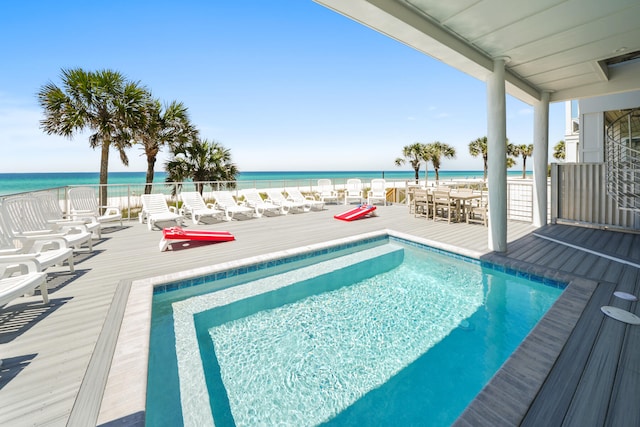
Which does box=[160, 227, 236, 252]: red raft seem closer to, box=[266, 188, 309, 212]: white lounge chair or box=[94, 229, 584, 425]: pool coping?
box=[94, 229, 584, 425]: pool coping

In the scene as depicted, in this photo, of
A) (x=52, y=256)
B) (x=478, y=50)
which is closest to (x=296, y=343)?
(x=52, y=256)

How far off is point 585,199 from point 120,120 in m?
14.0

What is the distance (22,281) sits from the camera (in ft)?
8.39

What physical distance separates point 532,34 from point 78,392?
6.00 m

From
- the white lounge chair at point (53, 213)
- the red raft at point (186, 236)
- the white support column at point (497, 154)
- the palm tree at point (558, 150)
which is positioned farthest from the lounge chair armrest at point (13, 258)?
the palm tree at point (558, 150)

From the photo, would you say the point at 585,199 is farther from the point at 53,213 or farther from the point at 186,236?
the point at 53,213

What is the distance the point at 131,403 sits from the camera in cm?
173

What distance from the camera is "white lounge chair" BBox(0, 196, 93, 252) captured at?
12.7ft

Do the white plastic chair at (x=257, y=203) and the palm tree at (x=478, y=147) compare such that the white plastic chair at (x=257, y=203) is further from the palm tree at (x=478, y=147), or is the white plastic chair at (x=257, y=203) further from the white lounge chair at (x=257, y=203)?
the palm tree at (x=478, y=147)

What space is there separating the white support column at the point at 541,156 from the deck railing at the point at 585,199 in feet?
1.43

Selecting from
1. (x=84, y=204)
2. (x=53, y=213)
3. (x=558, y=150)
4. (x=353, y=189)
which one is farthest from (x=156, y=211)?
(x=558, y=150)

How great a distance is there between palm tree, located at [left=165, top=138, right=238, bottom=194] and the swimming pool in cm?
948

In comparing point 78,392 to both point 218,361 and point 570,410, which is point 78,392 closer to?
point 218,361

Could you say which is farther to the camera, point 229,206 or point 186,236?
point 229,206
